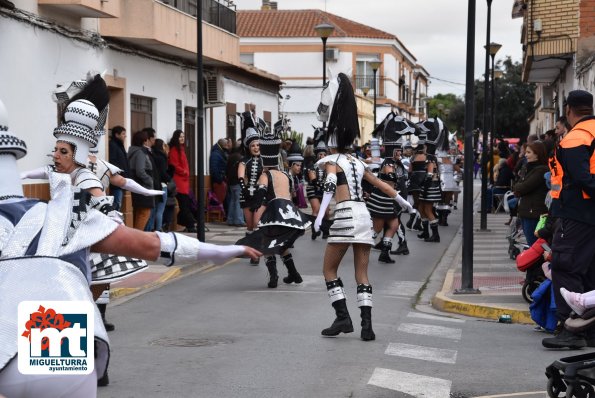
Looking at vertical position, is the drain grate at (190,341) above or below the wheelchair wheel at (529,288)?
below

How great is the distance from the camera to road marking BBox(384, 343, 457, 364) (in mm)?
8789

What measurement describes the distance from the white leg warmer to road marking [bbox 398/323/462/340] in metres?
6.17

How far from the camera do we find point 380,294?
→ 13.2 metres

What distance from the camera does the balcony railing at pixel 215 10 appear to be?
2244 cm

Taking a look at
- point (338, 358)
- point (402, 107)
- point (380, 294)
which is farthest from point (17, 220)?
point (402, 107)

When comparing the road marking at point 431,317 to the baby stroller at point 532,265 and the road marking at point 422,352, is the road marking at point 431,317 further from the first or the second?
the road marking at point 422,352

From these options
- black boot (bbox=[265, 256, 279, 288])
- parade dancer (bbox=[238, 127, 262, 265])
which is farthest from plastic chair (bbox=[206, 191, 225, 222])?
black boot (bbox=[265, 256, 279, 288])

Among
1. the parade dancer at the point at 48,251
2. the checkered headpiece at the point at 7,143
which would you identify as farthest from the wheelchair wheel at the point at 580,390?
the checkered headpiece at the point at 7,143

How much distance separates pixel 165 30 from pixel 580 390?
15.5m

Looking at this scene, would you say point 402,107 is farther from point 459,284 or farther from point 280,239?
point 280,239

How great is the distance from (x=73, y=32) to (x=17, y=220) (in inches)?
588

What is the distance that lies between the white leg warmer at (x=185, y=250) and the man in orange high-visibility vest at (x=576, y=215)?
551 cm

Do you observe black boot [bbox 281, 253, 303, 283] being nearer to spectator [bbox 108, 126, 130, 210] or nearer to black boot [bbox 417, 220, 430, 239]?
spectator [bbox 108, 126, 130, 210]

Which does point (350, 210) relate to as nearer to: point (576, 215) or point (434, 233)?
point (576, 215)
